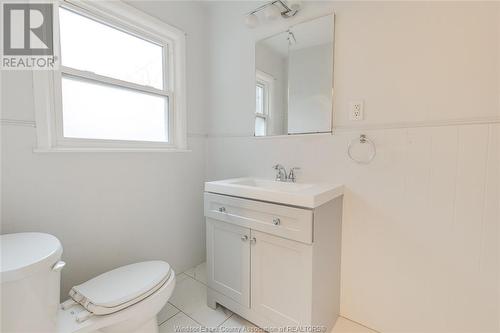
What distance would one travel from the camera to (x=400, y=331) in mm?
1333

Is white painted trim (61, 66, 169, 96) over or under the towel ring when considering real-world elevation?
over

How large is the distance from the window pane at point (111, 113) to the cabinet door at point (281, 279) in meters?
1.18

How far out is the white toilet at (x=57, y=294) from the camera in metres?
0.76

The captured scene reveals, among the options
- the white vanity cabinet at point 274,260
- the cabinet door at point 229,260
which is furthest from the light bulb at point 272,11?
the cabinet door at point 229,260

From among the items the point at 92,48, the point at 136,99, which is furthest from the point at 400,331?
the point at 92,48

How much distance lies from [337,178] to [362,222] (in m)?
0.30

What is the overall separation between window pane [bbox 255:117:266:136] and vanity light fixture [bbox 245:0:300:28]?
68 centimetres

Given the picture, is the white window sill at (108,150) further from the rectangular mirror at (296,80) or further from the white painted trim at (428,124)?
the white painted trim at (428,124)

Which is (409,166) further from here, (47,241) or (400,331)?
(47,241)

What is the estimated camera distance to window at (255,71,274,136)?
176 cm

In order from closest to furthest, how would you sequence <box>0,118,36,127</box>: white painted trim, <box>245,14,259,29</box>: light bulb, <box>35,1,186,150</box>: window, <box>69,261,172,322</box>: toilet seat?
<box>69,261,172,322</box>: toilet seat
<box>0,118,36,127</box>: white painted trim
<box>35,1,186,150</box>: window
<box>245,14,259,29</box>: light bulb

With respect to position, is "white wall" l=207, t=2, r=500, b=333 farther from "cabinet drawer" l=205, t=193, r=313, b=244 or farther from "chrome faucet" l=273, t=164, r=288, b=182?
"cabinet drawer" l=205, t=193, r=313, b=244

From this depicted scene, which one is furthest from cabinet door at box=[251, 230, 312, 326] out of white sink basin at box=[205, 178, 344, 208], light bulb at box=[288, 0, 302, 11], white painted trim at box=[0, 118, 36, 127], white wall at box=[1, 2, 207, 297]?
light bulb at box=[288, 0, 302, 11]

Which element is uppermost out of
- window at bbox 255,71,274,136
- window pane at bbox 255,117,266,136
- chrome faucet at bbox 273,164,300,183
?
window at bbox 255,71,274,136
